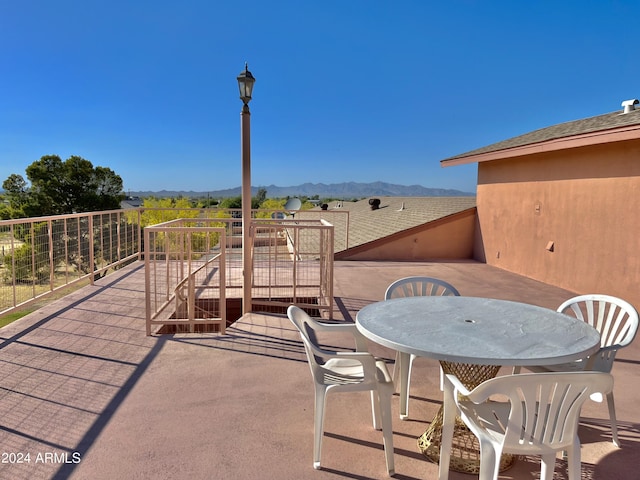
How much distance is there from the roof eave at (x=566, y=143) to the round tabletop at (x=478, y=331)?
415 centimetres

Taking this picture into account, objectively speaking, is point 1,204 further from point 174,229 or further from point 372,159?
point 372,159

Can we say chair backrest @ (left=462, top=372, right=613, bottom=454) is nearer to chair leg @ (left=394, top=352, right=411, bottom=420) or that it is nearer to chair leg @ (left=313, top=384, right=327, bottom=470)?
chair leg @ (left=313, top=384, right=327, bottom=470)

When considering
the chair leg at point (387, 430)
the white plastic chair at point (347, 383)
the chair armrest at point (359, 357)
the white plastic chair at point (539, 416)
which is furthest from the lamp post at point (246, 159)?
the white plastic chair at point (539, 416)

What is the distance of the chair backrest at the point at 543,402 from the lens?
4.95 ft

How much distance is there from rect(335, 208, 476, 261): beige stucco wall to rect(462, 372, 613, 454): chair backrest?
7997 millimetres

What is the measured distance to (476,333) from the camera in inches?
82.9

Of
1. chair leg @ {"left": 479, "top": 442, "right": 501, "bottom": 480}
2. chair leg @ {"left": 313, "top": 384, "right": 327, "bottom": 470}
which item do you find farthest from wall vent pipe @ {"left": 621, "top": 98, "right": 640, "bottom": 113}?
chair leg @ {"left": 313, "top": 384, "right": 327, "bottom": 470}

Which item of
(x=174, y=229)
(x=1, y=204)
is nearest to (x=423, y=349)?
(x=174, y=229)

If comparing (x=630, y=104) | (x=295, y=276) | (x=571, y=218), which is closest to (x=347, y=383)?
(x=295, y=276)

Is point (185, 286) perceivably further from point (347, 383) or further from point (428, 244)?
point (428, 244)

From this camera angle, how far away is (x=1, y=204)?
18281mm

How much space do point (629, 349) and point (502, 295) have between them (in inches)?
93.8

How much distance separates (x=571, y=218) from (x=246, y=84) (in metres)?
5.93

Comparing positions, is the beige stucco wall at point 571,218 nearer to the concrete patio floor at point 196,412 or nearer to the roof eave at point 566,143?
the roof eave at point 566,143
